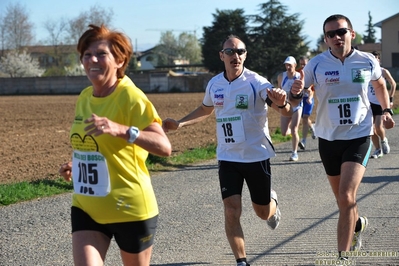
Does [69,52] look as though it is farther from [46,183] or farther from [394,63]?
[46,183]

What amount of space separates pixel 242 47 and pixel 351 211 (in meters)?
1.76

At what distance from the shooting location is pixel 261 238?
735 cm

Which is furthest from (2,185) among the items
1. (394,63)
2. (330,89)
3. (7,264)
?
(394,63)

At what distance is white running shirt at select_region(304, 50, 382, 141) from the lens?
20.6 ft

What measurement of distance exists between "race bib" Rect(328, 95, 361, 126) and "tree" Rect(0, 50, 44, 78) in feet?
329

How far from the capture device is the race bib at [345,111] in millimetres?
6273

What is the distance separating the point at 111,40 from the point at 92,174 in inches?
32.2

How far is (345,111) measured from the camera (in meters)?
6.29

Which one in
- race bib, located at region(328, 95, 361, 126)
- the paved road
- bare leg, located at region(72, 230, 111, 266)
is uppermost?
race bib, located at region(328, 95, 361, 126)

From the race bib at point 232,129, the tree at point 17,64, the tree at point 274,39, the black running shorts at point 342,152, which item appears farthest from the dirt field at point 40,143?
the tree at point 17,64

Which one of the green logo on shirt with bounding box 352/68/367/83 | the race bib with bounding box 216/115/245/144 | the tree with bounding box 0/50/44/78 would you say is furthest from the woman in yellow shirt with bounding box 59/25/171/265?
the tree with bounding box 0/50/44/78

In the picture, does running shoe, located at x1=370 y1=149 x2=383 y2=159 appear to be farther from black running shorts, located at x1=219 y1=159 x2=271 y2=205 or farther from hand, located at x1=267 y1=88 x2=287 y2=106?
hand, located at x1=267 y1=88 x2=287 y2=106

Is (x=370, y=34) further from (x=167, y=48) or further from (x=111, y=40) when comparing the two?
(x=111, y=40)

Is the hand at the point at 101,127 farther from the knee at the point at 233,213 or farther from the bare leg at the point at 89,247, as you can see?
the knee at the point at 233,213
